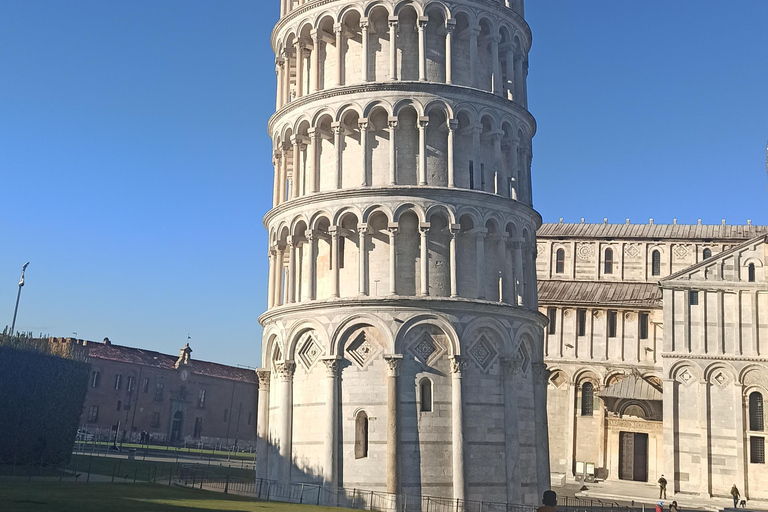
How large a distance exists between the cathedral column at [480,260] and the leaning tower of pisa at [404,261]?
6 cm

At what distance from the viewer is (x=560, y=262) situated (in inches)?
3078

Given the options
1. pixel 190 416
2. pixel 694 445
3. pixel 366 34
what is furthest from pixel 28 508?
pixel 190 416

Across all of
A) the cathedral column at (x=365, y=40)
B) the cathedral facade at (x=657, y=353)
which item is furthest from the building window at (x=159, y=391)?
the cathedral column at (x=365, y=40)

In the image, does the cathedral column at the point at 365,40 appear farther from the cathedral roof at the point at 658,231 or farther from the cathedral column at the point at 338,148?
the cathedral roof at the point at 658,231

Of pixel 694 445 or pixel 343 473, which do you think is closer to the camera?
pixel 343 473

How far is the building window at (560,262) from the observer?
7806 cm

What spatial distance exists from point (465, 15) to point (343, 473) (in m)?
20.6

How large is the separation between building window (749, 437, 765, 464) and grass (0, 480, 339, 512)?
34.5m

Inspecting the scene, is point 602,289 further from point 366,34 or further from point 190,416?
point 190,416

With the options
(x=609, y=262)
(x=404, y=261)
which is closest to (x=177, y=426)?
(x=609, y=262)

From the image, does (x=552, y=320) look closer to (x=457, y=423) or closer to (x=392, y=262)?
(x=392, y=262)

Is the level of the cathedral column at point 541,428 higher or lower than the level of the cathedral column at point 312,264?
lower

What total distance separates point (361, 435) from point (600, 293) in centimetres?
4285

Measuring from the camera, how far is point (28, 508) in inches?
877
